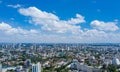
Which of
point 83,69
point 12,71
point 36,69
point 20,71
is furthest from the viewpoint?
point 83,69

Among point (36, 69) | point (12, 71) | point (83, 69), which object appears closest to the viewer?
point (36, 69)

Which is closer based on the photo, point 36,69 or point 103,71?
point 36,69

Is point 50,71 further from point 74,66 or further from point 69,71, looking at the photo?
point 74,66

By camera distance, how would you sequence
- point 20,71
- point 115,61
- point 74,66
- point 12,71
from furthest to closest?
1. point 115,61
2. point 74,66
3. point 12,71
4. point 20,71

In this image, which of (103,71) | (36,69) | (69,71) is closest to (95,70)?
(103,71)

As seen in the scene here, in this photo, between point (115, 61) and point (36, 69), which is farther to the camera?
point (115, 61)

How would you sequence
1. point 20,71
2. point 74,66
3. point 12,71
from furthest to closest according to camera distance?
1. point 74,66
2. point 12,71
3. point 20,71

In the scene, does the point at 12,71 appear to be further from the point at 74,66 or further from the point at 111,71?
the point at 111,71

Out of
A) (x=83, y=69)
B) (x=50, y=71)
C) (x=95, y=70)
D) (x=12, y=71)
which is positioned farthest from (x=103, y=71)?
(x=12, y=71)
